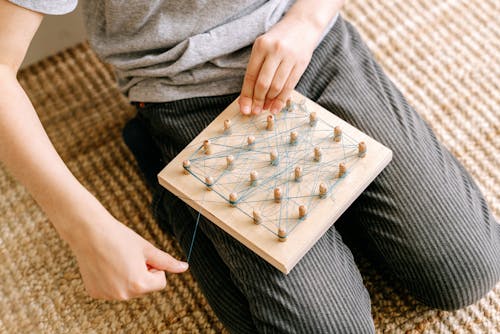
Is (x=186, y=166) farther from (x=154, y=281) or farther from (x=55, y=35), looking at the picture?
(x=55, y=35)

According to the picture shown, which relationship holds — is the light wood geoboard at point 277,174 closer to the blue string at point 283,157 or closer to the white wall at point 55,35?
the blue string at point 283,157

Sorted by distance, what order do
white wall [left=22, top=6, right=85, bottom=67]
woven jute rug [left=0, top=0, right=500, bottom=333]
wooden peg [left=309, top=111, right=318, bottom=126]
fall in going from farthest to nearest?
white wall [left=22, top=6, right=85, bottom=67]
woven jute rug [left=0, top=0, right=500, bottom=333]
wooden peg [left=309, top=111, right=318, bottom=126]

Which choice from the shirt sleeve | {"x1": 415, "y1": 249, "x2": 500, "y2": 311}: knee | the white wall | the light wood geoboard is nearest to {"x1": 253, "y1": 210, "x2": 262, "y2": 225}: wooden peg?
the light wood geoboard

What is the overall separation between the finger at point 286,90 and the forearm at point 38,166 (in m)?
0.25

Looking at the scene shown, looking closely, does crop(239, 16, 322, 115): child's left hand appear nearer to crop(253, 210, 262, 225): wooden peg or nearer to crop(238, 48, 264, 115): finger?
crop(238, 48, 264, 115): finger

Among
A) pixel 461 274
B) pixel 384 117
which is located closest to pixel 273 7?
pixel 384 117

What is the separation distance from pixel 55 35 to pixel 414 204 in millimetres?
761

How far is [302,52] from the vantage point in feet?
2.42

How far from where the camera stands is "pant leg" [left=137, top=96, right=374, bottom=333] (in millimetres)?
672

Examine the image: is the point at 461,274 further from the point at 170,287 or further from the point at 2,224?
the point at 2,224

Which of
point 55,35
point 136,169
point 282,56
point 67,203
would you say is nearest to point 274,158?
point 282,56

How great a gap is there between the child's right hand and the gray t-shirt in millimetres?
205

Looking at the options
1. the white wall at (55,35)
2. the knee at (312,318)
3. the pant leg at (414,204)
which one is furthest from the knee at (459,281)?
the white wall at (55,35)

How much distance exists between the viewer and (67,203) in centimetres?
67
